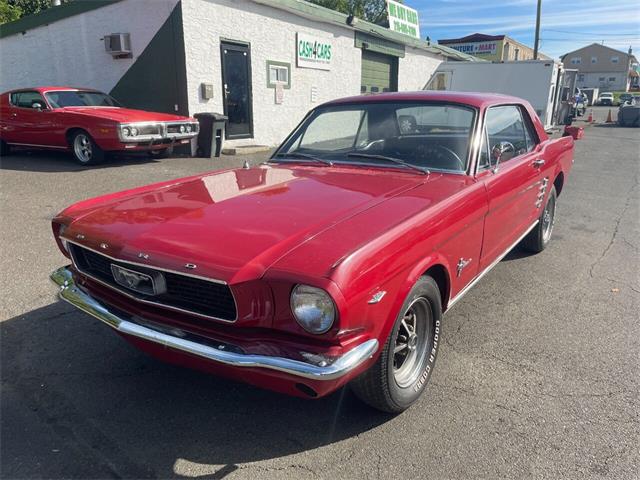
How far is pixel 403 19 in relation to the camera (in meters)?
20.5

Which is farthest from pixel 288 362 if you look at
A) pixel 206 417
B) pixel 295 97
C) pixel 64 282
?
pixel 295 97

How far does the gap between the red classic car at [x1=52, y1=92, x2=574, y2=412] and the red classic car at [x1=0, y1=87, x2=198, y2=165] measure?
5.52 meters

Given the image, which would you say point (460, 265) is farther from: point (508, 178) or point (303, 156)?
point (303, 156)

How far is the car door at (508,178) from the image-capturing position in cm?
333

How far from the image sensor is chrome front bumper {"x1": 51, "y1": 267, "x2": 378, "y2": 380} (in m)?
1.90

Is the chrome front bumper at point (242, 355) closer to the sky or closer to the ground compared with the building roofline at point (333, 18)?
closer to the ground

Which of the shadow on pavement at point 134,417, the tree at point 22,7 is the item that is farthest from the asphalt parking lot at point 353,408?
the tree at point 22,7

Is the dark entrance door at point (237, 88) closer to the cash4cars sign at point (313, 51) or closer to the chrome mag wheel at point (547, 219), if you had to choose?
the cash4cars sign at point (313, 51)

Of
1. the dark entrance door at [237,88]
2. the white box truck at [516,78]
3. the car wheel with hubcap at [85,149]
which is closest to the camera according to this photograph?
the car wheel with hubcap at [85,149]

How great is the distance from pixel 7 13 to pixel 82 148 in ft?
57.6

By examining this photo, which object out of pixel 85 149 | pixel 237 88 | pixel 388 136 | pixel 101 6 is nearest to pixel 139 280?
pixel 388 136

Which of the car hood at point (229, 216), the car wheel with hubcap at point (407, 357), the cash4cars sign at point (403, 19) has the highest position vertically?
the cash4cars sign at point (403, 19)

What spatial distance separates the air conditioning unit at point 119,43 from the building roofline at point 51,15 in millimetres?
787

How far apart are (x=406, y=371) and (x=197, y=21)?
9959 mm
